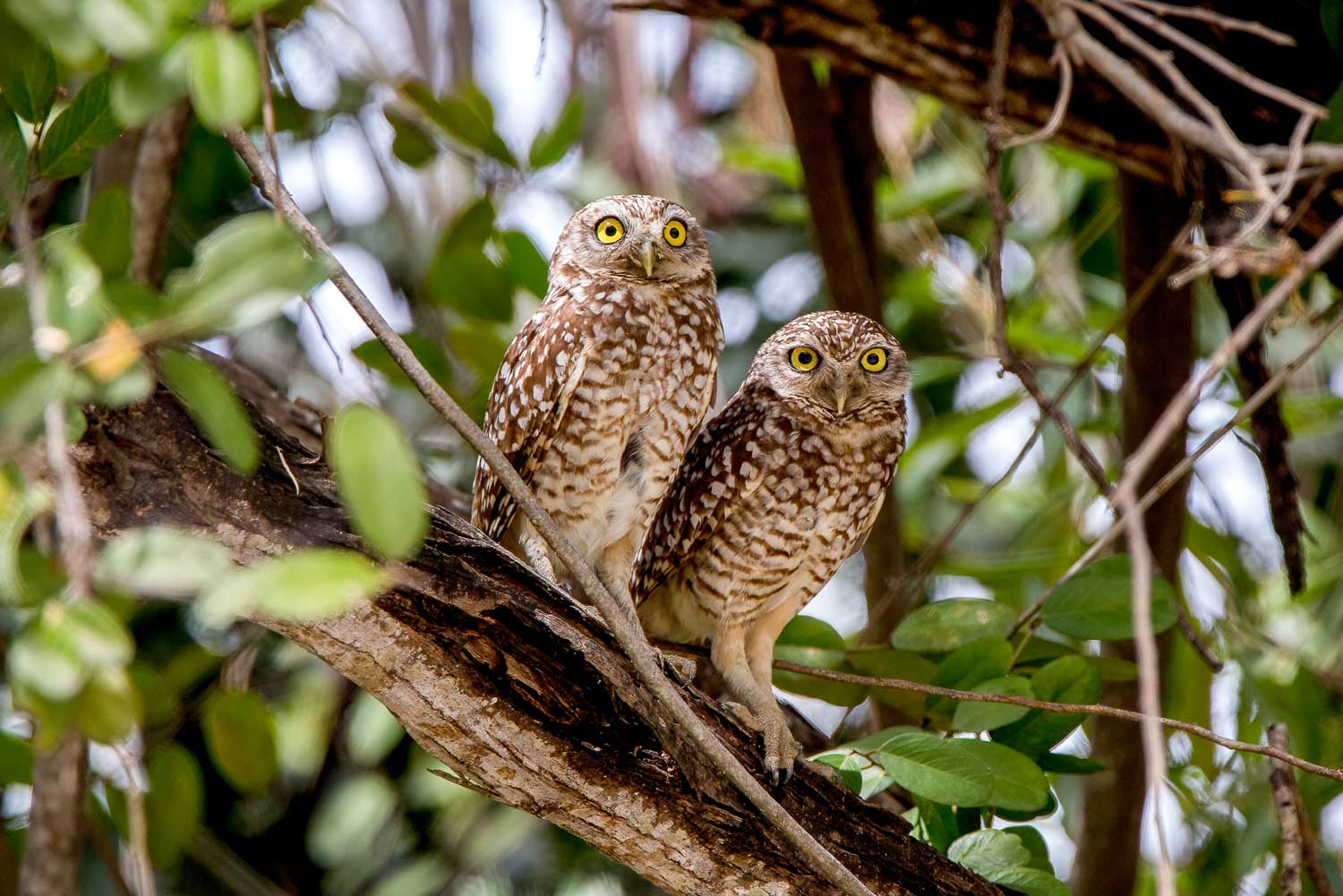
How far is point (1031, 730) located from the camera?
8.62 feet

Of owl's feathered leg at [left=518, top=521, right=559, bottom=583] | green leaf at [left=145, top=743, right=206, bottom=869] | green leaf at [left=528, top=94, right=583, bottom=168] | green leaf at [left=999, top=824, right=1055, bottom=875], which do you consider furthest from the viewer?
green leaf at [left=528, top=94, right=583, bottom=168]

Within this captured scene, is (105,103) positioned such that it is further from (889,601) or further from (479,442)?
(889,601)

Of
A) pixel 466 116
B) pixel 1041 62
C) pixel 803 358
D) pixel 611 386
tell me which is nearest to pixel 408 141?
pixel 466 116

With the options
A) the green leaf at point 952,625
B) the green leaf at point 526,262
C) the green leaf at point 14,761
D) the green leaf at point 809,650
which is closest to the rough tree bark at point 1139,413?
the green leaf at point 952,625

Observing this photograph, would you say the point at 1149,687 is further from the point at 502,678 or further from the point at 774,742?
the point at 774,742

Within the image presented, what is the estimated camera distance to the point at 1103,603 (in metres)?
2.63

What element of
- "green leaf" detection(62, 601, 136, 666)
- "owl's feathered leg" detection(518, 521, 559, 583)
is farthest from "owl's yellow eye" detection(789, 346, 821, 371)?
"green leaf" detection(62, 601, 136, 666)

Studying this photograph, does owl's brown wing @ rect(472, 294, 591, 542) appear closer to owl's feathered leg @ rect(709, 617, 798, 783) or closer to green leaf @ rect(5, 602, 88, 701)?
owl's feathered leg @ rect(709, 617, 798, 783)

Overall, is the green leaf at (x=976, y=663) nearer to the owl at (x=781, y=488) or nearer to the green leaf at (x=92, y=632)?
the owl at (x=781, y=488)

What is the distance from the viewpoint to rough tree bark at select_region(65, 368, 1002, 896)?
173 centimetres

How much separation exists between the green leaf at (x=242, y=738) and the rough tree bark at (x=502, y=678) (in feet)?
1.90

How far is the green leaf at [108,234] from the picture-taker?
4.04 feet

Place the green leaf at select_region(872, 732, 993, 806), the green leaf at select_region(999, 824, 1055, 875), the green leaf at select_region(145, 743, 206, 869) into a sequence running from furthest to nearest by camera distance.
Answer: the green leaf at select_region(999, 824, 1055, 875) → the green leaf at select_region(872, 732, 993, 806) → the green leaf at select_region(145, 743, 206, 869)

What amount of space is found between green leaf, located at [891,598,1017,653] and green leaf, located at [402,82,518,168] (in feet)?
4.74
